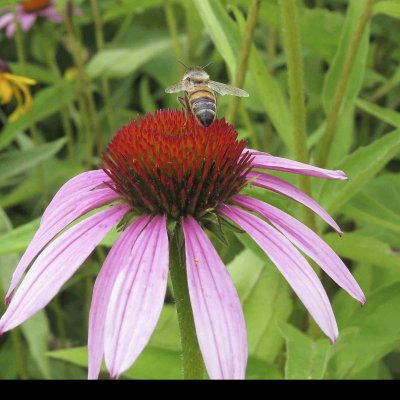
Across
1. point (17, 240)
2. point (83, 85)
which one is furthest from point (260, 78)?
point (83, 85)

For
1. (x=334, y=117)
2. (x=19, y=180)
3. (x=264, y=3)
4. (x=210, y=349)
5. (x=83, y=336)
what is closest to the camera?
(x=210, y=349)

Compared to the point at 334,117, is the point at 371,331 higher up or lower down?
lower down

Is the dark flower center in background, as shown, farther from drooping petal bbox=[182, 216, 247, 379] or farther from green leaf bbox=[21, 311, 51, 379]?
drooping petal bbox=[182, 216, 247, 379]

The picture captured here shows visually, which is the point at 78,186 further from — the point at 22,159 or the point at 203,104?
the point at 22,159

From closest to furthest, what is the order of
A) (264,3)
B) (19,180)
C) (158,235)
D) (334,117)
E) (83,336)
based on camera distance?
(158,235) < (334,117) < (264,3) < (83,336) < (19,180)

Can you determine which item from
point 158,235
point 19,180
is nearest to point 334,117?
point 158,235

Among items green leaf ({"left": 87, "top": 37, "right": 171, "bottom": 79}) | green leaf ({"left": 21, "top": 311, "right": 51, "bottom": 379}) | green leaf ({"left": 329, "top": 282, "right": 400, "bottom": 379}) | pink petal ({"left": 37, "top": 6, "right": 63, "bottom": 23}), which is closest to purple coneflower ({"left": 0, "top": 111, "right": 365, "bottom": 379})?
green leaf ({"left": 329, "top": 282, "right": 400, "bottom": 379})

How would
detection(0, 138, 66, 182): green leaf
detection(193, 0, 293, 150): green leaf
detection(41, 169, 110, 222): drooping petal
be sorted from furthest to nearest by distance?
detection(0, 138, 66, 182): green leaf → detection(193, 0, 293, 150): green leaf → detection(41, 169, 110, 222): drooping petal
